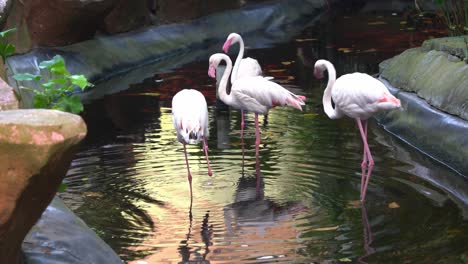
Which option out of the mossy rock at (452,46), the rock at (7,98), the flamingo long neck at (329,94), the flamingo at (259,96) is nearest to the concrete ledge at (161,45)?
the flamingo at (259,96)

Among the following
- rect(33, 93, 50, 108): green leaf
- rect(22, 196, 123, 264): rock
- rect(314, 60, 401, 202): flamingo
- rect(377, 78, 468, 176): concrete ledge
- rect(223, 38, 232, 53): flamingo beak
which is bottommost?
rect(377, 78, 468, 176): concrete ledge

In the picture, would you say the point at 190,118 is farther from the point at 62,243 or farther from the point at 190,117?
the point at 62,243

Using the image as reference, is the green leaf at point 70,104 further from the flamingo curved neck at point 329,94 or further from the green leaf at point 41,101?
the flamingo curved neck at point 329,94

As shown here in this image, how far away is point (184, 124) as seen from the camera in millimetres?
6344

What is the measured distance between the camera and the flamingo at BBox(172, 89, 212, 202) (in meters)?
6.30

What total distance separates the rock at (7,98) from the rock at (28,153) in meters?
0.72

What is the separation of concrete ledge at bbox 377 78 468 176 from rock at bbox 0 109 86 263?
4.17 meters

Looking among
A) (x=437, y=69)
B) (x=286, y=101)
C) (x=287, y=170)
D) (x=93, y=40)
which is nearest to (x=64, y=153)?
(x=287, y=170)

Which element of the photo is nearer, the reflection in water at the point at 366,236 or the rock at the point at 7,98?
the rock at the point at 7,98

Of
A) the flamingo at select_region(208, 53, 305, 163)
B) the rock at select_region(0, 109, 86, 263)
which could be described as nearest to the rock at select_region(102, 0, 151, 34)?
the flamingo at select_region(208, 53, 305, 163)

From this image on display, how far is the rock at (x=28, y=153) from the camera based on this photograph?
10.3ft

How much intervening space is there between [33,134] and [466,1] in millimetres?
6972

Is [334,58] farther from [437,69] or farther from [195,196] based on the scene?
[195,196]

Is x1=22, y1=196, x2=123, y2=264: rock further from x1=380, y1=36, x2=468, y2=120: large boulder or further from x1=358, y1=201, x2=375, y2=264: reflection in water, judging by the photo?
x1=380, y1=36, x2=468, y2=120: large boulder
